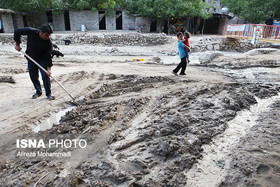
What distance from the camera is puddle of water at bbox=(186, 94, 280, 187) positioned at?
7.22 ft

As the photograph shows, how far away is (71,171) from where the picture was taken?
214cm

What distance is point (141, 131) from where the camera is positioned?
9.50 ft

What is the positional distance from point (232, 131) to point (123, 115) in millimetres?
1889

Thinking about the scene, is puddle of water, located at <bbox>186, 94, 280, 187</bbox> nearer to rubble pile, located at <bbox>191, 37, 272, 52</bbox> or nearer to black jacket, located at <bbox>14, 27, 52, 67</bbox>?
black jacket, located at <bbox>14, 27, 52, 67</bbox>

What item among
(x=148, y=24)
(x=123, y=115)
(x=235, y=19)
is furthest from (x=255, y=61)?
(x=235, y=19)

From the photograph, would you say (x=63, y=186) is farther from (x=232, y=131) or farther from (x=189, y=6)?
(x=189, y=6)

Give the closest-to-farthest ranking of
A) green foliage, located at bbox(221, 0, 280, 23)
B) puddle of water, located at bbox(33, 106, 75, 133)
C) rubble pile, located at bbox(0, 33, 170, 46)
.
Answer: puddle of water, located at bbox(33, 106, 75, 133), rubble pile, located at bbox(0, 33, 170, 46), green foliage, located at bbox(221, 0, 280, 23)

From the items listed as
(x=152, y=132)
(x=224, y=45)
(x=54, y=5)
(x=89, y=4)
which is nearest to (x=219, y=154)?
(x=152, y=132)

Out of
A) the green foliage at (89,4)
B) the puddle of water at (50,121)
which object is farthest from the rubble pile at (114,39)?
the puddle of water at (50,121)

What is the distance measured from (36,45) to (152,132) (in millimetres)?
2896

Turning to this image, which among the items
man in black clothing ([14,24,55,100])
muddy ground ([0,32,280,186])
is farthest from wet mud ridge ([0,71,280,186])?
man in black clothing ([14,24,55,100])

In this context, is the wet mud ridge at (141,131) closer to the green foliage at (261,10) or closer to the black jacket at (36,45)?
the black jacket at (36,45)

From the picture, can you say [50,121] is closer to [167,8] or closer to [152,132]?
[152,132]

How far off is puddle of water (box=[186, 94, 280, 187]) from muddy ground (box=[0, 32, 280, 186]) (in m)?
0.01
